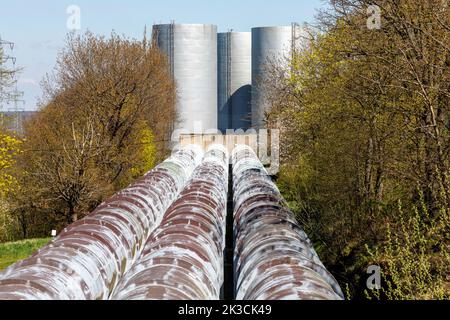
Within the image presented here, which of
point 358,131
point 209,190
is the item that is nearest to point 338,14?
point 358,131

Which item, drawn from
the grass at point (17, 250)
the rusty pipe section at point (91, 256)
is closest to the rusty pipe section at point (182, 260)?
the rusty pipe section at point (91, 256)

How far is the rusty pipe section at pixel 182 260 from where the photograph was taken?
7.62 meters

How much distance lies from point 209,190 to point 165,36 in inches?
1539

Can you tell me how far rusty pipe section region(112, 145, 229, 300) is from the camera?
7.62 metres

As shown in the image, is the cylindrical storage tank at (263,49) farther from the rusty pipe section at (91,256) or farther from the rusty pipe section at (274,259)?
the rusty pipe section at (274,259)

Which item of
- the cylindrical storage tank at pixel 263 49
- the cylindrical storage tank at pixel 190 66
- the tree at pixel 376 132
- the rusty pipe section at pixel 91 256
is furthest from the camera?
the cylindrical storage tank at pixel 263 49

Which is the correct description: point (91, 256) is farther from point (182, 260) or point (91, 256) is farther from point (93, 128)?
point (93, 128)

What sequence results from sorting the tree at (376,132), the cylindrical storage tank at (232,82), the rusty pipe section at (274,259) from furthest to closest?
the cylindrical storage tank at (232,82), the tree at (376,132), the rusty pipe section at (274,259)

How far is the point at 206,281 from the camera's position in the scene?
8.73 m

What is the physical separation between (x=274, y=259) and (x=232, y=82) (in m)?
53.3

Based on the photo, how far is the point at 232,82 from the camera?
6125cm

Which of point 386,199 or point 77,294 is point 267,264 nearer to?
point 77,294

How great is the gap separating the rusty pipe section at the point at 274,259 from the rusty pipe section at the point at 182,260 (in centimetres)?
50
